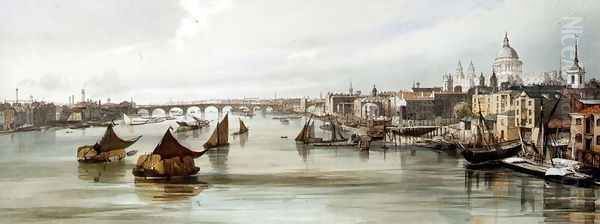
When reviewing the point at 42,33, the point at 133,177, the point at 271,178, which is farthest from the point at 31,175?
the point at 271,178

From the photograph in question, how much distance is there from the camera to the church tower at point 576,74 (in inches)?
171

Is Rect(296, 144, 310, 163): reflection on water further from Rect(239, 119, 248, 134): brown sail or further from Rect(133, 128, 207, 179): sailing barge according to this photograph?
Rect(133, 128, 207, 179): sailing barge

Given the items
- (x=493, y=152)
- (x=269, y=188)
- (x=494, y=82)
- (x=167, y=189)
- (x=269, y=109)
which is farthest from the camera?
(x=493, y=152)

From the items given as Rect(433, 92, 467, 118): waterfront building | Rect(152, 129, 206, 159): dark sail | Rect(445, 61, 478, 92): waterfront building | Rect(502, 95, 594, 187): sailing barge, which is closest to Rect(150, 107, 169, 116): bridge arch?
Rect(152, 129, 206, 159): dark sail

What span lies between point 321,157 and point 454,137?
3.49 ft

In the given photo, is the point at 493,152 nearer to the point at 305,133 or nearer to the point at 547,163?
the point at 547,163

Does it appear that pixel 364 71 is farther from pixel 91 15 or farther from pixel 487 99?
pixel 91 15

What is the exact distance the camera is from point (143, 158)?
448cm

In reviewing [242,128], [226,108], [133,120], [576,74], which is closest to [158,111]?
[133,120]

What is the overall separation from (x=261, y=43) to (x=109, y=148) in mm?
1344

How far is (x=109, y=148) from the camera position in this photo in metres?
4.51

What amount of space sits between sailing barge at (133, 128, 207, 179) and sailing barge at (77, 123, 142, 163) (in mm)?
170

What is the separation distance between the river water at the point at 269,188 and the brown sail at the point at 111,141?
0.05m

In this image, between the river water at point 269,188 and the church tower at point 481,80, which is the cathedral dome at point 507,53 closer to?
the church tower at point 481,80
